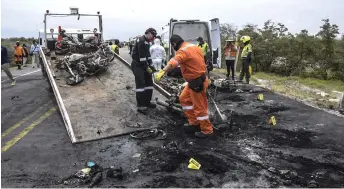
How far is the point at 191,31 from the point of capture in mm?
13727

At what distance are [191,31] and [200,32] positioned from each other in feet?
1.32

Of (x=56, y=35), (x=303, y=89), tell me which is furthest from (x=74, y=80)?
(x=303, y=89)

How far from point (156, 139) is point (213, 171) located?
1577mm

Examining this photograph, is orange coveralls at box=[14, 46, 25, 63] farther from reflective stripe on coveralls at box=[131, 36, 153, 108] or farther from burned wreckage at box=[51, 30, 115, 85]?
reflective stripe on coveralls at box=[131, 36, 153, 108]

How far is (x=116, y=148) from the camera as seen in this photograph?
5.27m

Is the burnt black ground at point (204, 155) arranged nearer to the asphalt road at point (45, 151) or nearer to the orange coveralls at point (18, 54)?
the asphalt road at point (45, 151)

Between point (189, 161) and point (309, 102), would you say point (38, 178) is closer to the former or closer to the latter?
point (189, 161)

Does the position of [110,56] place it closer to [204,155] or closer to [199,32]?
[199,32]

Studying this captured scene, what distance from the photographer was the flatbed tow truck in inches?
233

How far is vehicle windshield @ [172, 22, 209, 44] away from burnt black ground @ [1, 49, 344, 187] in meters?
6.94

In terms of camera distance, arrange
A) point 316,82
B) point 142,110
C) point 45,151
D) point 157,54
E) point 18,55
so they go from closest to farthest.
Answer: point 45,151 < point 142,110 < point 157,54 < point 316,82 < point 18,55

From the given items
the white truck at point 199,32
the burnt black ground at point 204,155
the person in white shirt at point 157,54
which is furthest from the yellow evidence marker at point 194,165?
the white truck at point 199,32

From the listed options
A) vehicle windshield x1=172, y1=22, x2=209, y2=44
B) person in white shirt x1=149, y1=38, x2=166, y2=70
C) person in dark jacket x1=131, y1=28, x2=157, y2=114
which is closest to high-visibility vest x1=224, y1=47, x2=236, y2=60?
vehicle windshield x1=172, y1=22, x2=209, y2=44

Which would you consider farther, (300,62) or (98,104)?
(300,62)
